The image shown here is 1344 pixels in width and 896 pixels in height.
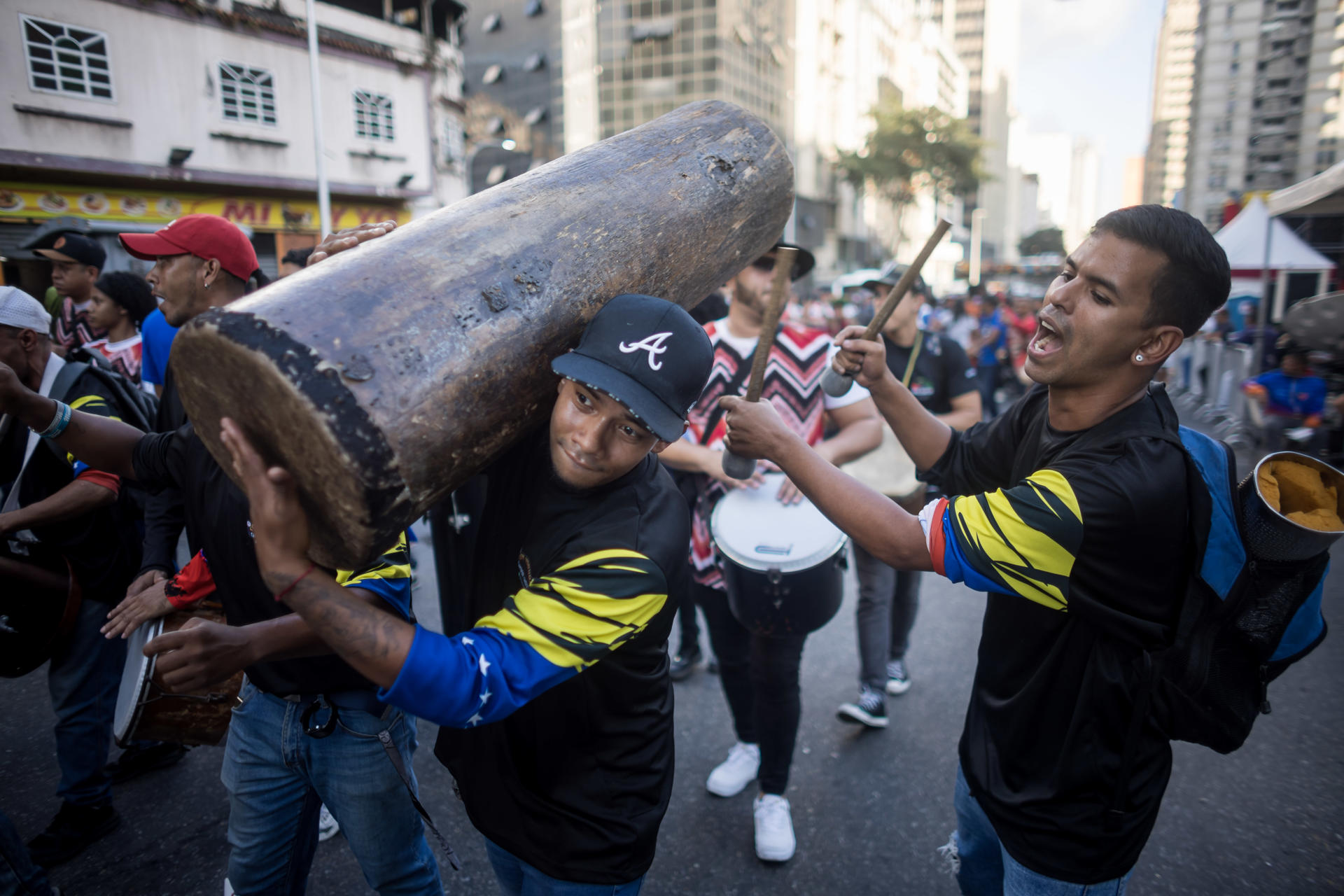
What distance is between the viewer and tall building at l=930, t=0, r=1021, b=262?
102m

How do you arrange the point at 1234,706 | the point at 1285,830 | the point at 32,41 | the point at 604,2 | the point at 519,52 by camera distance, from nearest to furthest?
the point at 1234,706 < the point at 1285,830 < the point at 32,41 < the point at 604,2 < the point at 519,52

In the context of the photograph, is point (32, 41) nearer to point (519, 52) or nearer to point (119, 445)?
point (119, 445)

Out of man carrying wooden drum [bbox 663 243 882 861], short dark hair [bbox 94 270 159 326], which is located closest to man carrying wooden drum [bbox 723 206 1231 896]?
man carrying wooden drum [bbox 663 243 882 861]

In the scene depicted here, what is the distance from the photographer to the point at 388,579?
1.62 m

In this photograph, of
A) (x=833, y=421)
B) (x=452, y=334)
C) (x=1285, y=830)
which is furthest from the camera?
(x=833, y=421)

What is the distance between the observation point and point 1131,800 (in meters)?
1.51

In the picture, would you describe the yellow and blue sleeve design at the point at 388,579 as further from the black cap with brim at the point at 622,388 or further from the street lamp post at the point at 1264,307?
the street lamp post at the point at 1264,307

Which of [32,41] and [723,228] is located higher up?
[32,41]

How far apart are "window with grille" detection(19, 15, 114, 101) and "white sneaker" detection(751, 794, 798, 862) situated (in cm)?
1484

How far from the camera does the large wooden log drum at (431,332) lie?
0.98m

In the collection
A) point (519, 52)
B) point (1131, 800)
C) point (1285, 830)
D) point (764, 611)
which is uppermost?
point (519, 52)

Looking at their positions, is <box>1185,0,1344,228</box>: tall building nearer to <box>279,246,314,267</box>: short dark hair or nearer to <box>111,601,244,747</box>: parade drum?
<box>279,246,314,267</box>: short dark hair

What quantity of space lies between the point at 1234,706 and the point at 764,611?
133 centimetres

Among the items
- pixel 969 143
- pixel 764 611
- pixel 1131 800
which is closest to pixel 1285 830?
pixel 1131 800
